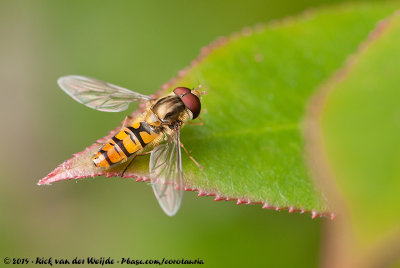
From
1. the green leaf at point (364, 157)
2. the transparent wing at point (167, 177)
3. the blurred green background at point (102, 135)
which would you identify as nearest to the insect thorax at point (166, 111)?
the transparent wing at point (167, 177)

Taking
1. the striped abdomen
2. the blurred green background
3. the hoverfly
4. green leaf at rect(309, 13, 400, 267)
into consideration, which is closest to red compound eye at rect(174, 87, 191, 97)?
the hoverfly

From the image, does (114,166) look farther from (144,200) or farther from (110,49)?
(110,49)

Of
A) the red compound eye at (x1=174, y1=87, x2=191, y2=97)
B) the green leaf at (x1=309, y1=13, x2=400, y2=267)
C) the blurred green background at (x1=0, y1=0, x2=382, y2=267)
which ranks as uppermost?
the green leaf at (x1=309, y1=13, x2=400, y2=267)

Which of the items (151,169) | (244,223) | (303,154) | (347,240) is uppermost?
(347,240)

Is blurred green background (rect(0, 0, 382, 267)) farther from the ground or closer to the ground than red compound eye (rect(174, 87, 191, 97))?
closer to the ground

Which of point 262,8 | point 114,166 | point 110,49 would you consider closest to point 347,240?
point 114,166

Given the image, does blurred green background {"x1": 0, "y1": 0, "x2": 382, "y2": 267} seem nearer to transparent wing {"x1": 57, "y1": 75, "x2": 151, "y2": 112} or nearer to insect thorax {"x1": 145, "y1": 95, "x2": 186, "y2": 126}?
transparent wing {"x1": 57, "y1": 75, "x2": 151, "y2": 112}
